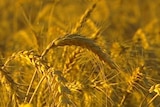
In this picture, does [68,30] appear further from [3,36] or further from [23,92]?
[3,36]

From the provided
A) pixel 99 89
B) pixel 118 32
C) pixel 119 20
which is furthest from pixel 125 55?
pixel 119 20

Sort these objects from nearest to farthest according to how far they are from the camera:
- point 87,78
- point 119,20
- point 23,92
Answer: point 23,92 < point 87,78 < point 119,20

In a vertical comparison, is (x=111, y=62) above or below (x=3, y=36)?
below

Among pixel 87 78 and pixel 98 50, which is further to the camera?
pixel 87 78

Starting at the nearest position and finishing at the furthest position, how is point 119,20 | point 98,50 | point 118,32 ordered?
1. point 98,50
2. point 118,32
3. point 119,20

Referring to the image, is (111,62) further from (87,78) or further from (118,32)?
(118,32)

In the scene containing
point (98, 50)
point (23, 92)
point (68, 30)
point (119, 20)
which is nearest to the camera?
point (98, 50)

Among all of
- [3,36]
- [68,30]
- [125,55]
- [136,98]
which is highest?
[3,36]

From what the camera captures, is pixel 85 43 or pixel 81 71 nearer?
pixel 85 43

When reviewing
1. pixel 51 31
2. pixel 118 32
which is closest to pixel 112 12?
pixel 118 32
